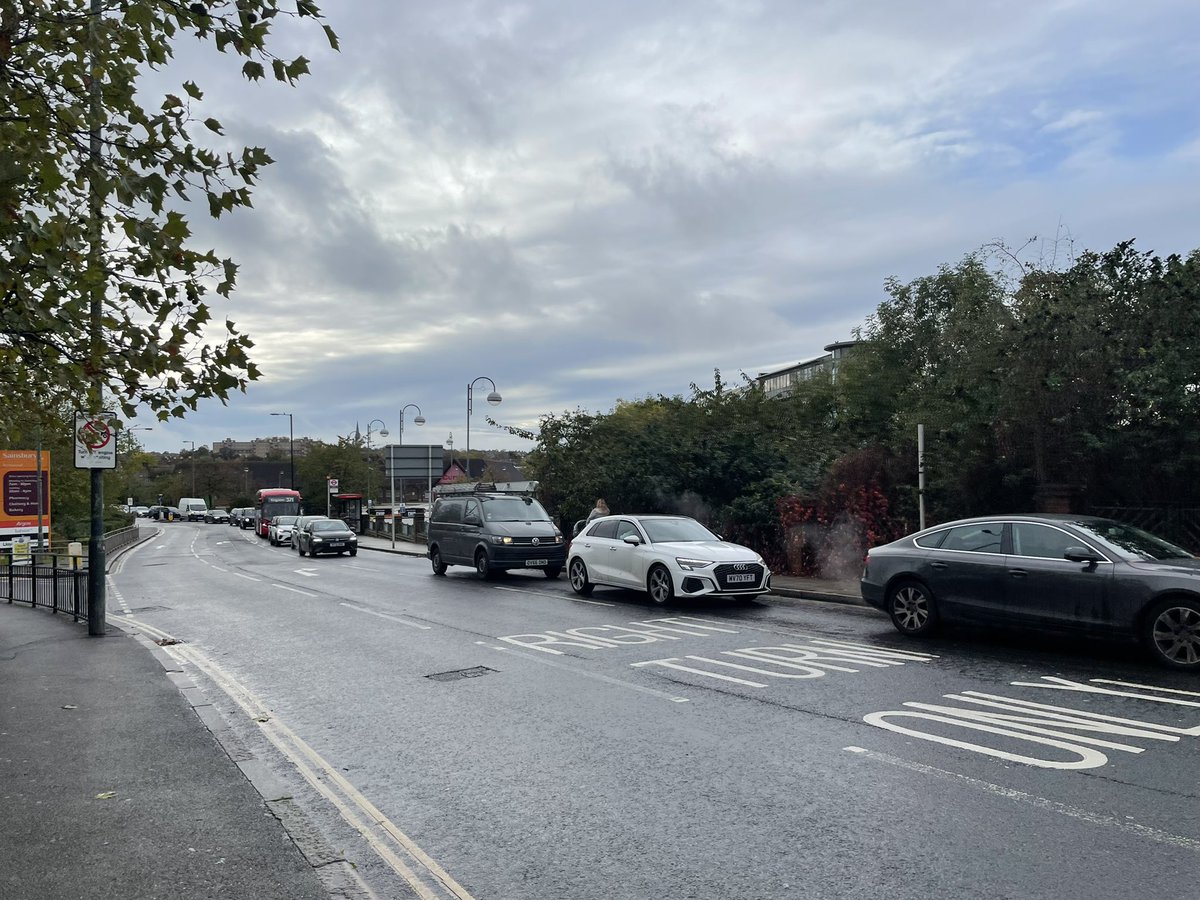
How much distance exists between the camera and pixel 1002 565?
32.4 ft

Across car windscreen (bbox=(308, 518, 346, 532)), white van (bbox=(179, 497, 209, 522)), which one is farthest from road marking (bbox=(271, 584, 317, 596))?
white van (bbox=(179, 497, 209, 522))

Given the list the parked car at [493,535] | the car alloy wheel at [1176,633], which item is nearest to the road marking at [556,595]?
the parked car at [493,535]

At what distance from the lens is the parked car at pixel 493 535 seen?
802 inches

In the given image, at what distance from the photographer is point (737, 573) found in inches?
565

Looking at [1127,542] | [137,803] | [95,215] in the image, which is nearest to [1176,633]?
[1127,542]

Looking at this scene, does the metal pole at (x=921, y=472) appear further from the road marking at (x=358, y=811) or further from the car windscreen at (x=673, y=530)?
the road marking at (x=358, y=811)

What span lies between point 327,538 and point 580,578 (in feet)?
64.3

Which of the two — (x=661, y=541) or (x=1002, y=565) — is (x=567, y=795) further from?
(x=661, y=541)

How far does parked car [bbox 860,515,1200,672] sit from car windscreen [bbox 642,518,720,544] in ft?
14.8

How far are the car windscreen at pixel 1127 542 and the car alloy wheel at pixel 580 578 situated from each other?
892 centimetres

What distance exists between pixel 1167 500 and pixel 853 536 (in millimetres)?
5809

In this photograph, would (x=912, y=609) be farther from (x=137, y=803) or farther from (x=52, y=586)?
(x=52, y=586)

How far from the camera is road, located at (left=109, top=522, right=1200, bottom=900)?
430 centimetres

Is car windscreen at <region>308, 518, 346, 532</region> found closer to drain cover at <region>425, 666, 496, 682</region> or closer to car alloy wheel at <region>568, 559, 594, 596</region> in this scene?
car alloy wheel at <region>568, 559, 594, 596</region>
